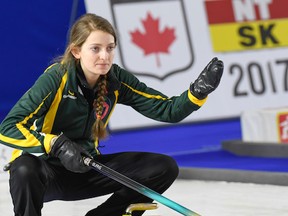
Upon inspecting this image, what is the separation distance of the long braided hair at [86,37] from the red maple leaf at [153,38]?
3208 millimetres

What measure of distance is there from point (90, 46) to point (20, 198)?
2.06ft

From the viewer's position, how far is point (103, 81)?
3.42 m

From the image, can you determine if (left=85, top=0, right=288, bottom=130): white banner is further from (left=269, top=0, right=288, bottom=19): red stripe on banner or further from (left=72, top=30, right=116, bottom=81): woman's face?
(left=72, top=30, right=116, bottom=81): woman's face

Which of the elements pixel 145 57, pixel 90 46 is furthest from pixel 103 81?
pixel 145 57

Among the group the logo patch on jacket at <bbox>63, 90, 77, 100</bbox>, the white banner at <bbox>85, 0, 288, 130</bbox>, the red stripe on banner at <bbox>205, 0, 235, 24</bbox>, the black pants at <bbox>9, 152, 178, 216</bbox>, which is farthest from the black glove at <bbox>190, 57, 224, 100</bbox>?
the red stripe on banner at <bbox>205, 0, 235, 24</bbox>

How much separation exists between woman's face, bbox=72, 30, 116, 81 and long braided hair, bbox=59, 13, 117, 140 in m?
0.02

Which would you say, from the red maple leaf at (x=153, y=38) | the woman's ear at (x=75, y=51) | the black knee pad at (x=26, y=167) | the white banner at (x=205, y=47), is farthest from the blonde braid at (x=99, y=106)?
the red maple leaf at (x=153, y=38)

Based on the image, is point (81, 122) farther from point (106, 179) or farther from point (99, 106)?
point (106, 179)

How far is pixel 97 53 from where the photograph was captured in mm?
3371

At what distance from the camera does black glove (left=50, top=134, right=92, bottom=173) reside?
3.18 metres

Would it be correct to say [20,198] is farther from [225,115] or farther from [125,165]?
[225,115]

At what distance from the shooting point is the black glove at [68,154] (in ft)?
10.4

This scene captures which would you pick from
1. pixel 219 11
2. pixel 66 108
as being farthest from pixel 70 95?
pixel 219 11

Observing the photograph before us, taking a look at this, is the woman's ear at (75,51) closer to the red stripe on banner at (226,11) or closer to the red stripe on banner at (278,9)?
the red stripe on banner at (226,11)
